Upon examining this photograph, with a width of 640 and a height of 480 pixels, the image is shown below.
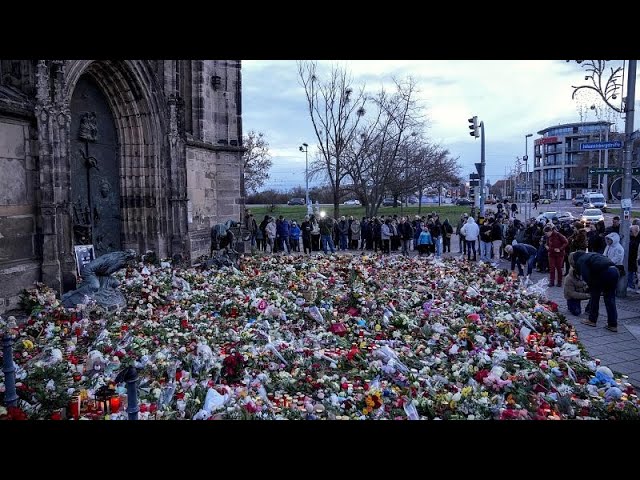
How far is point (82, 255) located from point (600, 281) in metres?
10.7

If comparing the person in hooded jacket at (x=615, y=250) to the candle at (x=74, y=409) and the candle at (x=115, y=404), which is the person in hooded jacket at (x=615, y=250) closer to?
the candle at (x=115, y=404)

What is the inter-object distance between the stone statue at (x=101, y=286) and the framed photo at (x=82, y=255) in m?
2.40

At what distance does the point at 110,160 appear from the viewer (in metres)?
13.7

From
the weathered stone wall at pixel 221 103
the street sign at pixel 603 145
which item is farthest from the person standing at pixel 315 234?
the street sign at pixel 603 145

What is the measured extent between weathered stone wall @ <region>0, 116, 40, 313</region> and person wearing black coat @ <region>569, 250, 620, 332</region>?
9902 millimetres

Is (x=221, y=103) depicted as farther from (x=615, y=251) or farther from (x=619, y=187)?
(x=615, y=251)

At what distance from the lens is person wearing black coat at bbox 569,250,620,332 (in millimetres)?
8469

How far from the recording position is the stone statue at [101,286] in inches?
341

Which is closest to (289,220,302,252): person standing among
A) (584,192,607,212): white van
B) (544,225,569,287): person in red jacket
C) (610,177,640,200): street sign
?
(544,225,569,287): person in red jacket

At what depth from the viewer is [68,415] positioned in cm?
480

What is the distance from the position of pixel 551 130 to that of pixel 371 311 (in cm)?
Result: 11345

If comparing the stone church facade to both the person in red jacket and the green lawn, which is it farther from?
the green lawn
